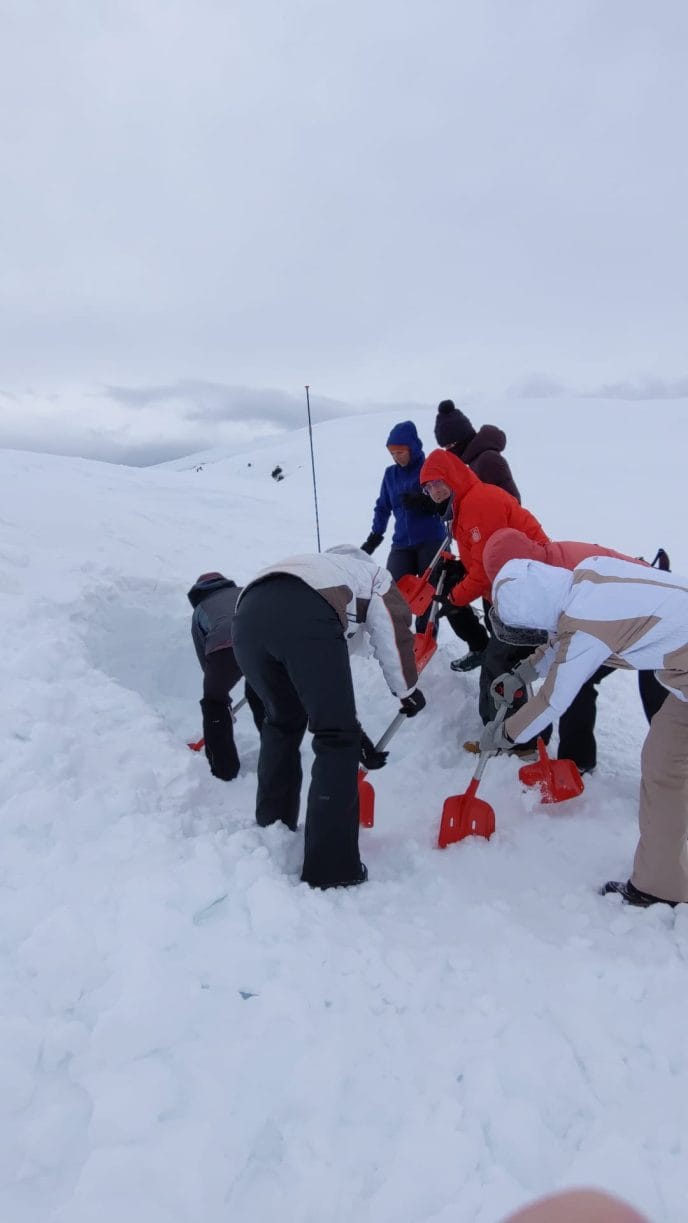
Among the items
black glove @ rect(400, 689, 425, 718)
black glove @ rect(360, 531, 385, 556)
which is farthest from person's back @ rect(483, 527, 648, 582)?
black glove @ rect(360, 531, 385, 556)

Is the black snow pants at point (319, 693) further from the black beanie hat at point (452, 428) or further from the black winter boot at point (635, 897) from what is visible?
the black beanie hat at point (452, 428)

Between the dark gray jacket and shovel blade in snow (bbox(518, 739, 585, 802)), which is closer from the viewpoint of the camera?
shovel blade in snow (bbox(518, 739, 585, 802))

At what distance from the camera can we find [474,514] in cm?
400

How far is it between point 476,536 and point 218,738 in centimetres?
193

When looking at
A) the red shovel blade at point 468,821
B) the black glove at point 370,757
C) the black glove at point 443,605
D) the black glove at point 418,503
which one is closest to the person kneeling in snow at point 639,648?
the red shovel blade at point 468,821

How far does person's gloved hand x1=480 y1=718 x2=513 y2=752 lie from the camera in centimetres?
327

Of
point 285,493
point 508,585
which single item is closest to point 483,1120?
point 508,585

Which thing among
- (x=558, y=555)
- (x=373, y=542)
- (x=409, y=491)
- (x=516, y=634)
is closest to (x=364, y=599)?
(x=516, y=634)

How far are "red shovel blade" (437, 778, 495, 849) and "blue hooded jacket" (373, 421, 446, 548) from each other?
2287 millimetres

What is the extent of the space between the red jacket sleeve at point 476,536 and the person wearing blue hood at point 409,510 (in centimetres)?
82

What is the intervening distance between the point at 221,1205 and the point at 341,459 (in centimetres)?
2162

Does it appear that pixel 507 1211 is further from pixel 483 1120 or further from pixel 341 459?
pixel 341 459

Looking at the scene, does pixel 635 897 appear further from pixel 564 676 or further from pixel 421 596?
pixel 421 596

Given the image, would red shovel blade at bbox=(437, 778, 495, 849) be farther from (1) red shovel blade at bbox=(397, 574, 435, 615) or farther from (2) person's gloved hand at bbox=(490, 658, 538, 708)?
(1) red shovel blade at bbox=(397, 574, 435, 615)
